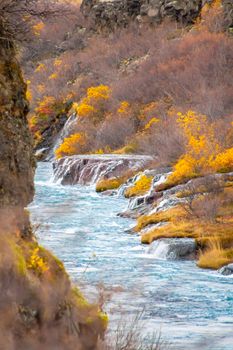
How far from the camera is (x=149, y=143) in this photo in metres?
46.4

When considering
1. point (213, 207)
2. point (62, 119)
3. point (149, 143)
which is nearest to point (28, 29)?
point (213, 207)

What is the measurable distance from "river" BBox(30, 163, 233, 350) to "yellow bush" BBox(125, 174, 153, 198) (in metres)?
4.37

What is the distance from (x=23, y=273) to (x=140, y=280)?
1075cm

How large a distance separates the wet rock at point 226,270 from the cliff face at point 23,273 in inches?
414

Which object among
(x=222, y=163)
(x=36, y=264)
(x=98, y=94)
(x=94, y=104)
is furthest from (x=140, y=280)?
(x=98, y=94)

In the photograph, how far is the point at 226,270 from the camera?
18.6 m

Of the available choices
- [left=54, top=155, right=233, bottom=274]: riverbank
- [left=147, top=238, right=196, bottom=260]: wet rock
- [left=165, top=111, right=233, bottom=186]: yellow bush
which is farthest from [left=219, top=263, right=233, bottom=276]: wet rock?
[left=165, top=111, right=233, bottom=186]: yellow bush

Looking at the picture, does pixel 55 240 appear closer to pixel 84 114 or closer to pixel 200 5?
pixel 84 114

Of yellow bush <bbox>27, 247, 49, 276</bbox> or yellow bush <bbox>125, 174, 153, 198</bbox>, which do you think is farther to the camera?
yellow bush <bbox>125, 174, 153, 198</bbox>

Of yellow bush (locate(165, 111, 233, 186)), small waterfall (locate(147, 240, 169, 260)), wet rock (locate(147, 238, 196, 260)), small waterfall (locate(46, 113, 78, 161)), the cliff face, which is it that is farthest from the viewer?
small waterfall (locate(46, 113, 78, 161))

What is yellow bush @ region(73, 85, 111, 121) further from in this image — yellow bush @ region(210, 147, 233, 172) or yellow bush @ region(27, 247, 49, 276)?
yellow bush @ region(27, 247, 49, 276)

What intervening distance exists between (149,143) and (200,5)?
40.3 metres

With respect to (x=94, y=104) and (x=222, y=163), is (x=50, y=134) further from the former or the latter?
(x=222, y=163)

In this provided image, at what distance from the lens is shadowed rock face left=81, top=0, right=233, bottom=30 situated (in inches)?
3286
